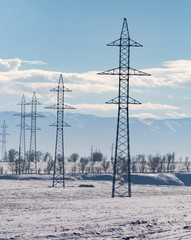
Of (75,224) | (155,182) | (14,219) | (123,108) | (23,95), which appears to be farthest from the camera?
(155,182)

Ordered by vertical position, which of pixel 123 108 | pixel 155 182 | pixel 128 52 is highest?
pixel 128 52

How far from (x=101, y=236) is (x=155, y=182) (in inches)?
3025

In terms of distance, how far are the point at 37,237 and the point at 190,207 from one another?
17.2 m

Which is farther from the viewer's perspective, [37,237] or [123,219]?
[123,219]

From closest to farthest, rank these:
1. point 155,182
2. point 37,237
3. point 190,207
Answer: point 37,237
point 190,207
point 155,182

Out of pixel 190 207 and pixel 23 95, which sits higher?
pixel 23 95

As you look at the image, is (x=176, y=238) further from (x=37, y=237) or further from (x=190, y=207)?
(x=190, y=207)

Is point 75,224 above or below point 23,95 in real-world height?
below

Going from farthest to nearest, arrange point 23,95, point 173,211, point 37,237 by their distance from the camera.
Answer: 1. point 23,95
2. point 173,211
3. point 37,237

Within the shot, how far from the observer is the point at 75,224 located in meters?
24.8

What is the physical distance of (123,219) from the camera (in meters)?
27.0

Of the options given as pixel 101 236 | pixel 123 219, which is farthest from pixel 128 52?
pixel 101 236

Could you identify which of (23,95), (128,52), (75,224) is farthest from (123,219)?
(23,95)

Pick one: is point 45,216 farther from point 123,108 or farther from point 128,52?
point 128,52
